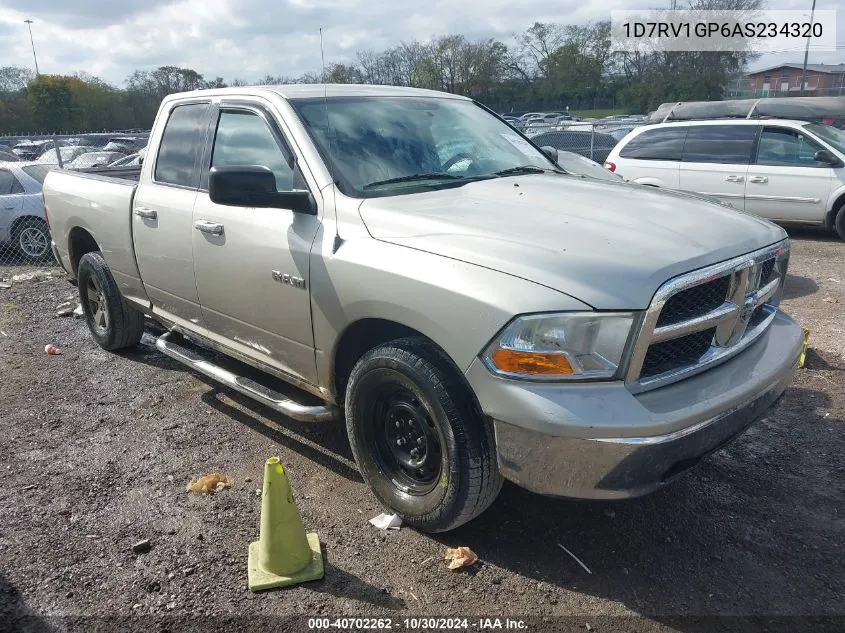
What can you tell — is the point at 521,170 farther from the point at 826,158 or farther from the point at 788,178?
the point at 826,158

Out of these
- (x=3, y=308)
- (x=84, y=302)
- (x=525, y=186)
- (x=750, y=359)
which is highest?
(x=525, y=186)

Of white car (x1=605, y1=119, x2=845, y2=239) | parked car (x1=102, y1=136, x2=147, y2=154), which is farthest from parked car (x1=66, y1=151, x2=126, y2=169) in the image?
white car (x1=605, y1=119, x2=845, y2=239)

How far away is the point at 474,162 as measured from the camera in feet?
12.8

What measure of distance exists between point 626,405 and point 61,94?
150 ft

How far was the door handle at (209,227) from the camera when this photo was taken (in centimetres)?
380

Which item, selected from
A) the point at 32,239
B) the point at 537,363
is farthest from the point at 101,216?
the point at 32,239

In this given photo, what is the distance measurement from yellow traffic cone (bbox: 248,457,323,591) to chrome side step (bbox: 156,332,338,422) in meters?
0.62

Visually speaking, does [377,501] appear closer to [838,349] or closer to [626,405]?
[626,405]

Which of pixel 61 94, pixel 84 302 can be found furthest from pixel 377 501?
pixel 61 94

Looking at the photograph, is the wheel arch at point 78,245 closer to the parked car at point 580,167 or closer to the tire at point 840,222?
the parked car at point 580,167

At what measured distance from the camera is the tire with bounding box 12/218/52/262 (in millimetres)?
10672

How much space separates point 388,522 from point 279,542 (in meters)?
0.60

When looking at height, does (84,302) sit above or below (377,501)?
above

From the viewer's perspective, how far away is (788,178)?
32.3 feet
